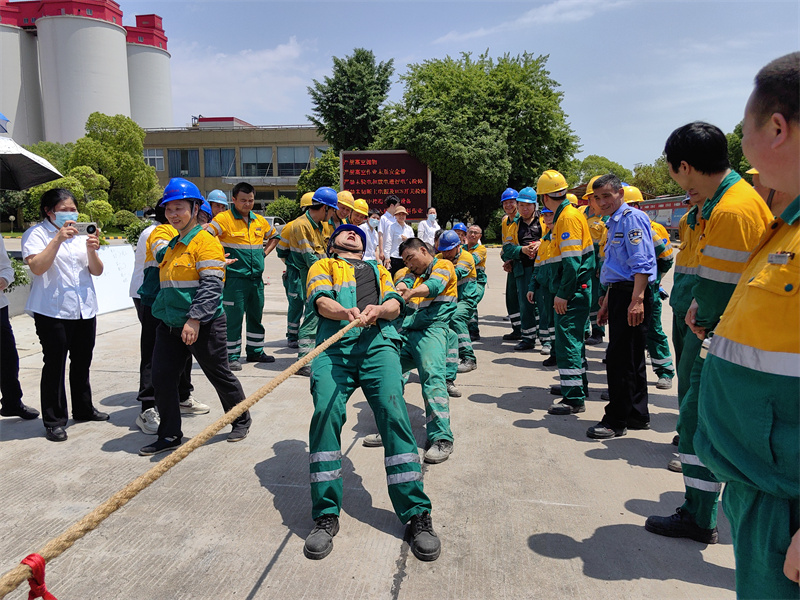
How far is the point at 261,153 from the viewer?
176 feet

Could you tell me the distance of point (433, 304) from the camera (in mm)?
4527

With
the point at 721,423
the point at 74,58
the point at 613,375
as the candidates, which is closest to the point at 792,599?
the point at 721,423

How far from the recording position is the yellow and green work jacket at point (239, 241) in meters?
6.31

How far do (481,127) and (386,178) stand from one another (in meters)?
8.21

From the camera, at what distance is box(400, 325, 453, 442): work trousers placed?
4078 millimetres

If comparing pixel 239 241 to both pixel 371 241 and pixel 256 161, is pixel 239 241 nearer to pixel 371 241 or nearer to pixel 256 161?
pixel 371 241

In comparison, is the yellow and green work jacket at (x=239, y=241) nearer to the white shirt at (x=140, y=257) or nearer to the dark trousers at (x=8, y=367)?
the white shirt at (x=140, y=257)

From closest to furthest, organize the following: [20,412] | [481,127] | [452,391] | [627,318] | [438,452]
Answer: [438,452] → [627,318] → [20,412] → [452,391] → [481,127]

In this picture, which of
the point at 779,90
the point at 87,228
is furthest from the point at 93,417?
the point at 779,90

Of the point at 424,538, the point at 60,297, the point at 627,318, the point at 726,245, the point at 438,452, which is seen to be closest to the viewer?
the point at 726,245

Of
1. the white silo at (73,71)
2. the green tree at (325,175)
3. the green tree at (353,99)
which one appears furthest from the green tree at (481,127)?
the white silo at (73,71)

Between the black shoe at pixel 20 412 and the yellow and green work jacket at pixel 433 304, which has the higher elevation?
the yellow and green work jacket at pixel 433 304

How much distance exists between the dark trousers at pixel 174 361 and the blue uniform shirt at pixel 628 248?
3.15 meters

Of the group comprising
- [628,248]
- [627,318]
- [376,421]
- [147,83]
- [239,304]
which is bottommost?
[376,421]
